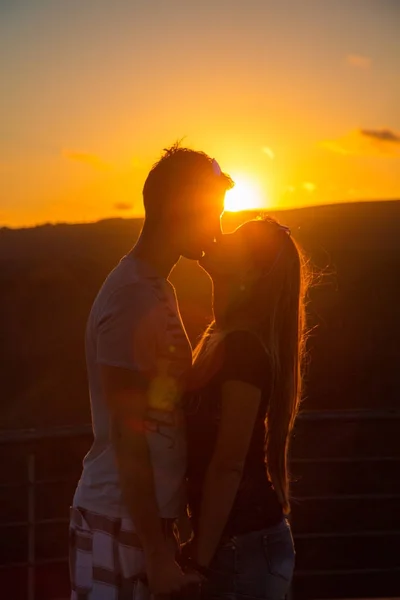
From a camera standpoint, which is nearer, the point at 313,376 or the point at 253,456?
the point at 253,456

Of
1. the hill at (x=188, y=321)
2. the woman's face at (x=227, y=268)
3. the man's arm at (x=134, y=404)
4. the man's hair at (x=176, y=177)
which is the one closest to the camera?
the man's arm at (x=134, y=404)

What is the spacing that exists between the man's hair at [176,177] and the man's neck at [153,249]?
0.18ft

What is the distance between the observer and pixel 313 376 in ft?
68.9

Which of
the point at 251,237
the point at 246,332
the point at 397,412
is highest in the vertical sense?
the point at 251,237

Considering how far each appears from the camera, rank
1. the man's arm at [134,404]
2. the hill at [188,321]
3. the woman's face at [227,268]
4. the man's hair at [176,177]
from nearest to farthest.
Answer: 1. the man's arm at [134,404]
2. the man's hair at [176,177]
3. the woman's face at [227,268]
4. the hill at [188,321]

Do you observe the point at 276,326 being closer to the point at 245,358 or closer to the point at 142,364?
the point at 245,358

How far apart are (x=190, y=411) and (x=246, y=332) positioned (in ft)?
0.84

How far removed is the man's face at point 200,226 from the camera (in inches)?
91.3

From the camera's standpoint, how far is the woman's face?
2.43 m

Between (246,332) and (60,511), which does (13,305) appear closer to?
(60,511)

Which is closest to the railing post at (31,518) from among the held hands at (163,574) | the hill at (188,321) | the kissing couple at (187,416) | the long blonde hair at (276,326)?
the kissing couple at (187,416)

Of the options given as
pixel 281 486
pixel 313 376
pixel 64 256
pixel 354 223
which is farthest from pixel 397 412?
pixel 354 223

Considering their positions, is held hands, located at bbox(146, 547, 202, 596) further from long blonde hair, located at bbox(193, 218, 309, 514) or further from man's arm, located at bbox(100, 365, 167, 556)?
long blonde hair, located at bbox(193, 218, 309, 514)

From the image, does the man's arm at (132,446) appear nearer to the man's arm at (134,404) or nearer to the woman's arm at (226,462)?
the man's arm at (134,404)
